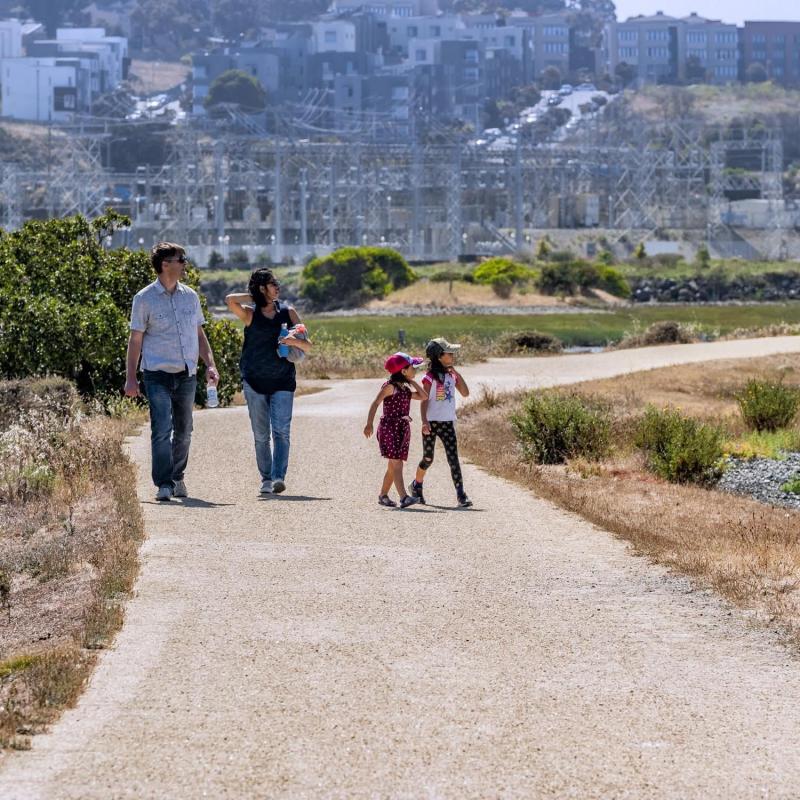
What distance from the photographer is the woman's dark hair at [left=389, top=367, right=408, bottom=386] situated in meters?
12.8

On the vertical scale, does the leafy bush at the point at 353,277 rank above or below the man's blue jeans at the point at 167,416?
below

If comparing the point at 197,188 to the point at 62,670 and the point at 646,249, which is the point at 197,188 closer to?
the point at 646,249

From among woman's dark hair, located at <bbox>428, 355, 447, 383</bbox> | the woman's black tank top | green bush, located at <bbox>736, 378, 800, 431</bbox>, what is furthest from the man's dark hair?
green bush, located at <bbox>736, 378, 800, 431</bbox>

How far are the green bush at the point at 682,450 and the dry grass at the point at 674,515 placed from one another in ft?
0.72

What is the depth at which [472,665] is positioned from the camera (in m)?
7.45

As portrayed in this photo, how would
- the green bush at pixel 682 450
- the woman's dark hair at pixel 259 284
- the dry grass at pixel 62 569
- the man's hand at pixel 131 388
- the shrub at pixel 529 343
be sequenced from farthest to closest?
the shrub at pixel 529 343 → the green bush at pixel 682 450 → the woman's dark hair at pixel 259 284 → the man's hand at pixel 131 388 → the dry grass at pixel 62 569

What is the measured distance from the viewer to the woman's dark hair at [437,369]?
13.1 metres

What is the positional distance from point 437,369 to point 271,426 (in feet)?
4.19

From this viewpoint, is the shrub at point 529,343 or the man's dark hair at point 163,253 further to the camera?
the shrub at point 529,343

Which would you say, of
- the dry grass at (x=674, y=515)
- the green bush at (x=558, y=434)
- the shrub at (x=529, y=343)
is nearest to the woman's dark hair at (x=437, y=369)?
the dry grass at (x=674, y=515)

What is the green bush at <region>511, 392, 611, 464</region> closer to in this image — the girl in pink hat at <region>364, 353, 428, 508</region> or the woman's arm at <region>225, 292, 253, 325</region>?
the girl in pink hat at <region>364, 353, 428, 508</region>

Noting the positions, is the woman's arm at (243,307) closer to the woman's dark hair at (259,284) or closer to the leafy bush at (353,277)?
the woman's dark hair at (259,284)

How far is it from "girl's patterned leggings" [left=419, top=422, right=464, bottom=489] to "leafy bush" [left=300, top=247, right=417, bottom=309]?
71911 millimetres

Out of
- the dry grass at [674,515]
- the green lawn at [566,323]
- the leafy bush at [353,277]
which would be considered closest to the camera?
the dry grass at [674,515]
